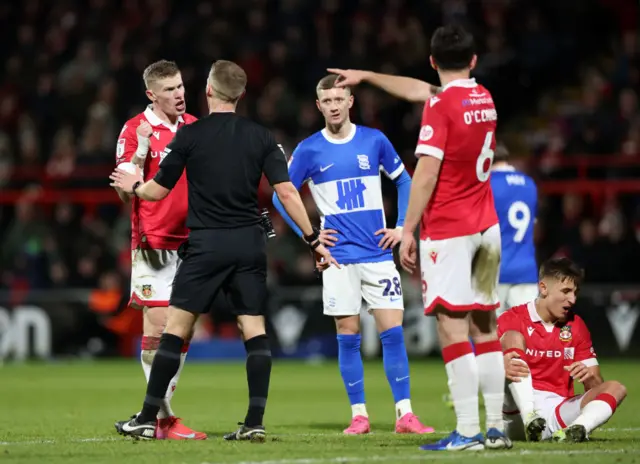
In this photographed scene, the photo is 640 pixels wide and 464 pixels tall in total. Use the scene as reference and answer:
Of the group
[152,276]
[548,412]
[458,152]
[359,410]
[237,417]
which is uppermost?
[458,152]

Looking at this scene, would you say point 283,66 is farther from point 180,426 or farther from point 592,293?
point 180,426

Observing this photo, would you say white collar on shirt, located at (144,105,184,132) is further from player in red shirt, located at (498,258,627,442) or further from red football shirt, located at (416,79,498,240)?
player in red shirt, located at (498,258,627,442)

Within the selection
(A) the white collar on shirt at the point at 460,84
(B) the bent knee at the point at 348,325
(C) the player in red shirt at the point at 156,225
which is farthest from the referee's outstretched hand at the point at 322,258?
(A) the white collar on shirt at the point at 460,84

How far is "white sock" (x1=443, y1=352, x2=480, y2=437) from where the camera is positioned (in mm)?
6777

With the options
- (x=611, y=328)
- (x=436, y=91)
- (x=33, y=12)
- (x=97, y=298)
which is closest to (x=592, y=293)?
(x=611, y=328)

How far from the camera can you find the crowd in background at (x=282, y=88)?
1841 centimetres

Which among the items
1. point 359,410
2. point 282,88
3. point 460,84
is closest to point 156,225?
point 359,410

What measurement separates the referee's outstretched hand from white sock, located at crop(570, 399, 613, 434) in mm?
1812

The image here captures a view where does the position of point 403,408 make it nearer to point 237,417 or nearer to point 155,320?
point 155,320

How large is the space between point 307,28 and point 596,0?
521 centimetres

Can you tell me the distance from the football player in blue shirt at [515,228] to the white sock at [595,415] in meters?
2.87

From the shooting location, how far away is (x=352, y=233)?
902 cm

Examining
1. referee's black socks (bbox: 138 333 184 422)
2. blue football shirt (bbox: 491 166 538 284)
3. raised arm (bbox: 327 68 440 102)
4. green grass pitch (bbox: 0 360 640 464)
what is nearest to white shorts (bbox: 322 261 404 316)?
green grass pitch (bbox: 0 360 640 464)

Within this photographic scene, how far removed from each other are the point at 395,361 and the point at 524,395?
1.58 m
